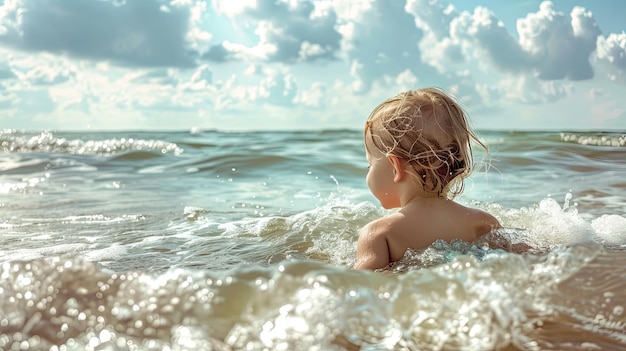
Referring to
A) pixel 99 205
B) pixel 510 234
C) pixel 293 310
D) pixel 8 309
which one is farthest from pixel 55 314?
pixel 99 205

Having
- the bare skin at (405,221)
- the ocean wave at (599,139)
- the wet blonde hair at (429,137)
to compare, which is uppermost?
the wet blonde hair at (429,137)

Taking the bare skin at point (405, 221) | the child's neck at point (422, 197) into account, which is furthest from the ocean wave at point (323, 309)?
the child's neck at point (422, 197)

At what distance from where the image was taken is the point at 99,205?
6027 millimetres

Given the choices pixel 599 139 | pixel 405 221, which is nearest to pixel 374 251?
pixel 405 221

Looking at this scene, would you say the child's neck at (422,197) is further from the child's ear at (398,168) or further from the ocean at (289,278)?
the ocean at (289,278)

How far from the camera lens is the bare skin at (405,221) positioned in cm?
305

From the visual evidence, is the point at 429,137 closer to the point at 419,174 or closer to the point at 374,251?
the point at 419,174

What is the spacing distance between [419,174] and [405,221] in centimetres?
25

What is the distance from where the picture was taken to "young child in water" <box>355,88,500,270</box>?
10.1 feet

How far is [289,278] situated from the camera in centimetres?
218

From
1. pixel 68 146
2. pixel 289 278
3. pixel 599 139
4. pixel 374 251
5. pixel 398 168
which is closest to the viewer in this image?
pixel 289 278

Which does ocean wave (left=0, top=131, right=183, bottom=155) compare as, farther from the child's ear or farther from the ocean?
the child's ear

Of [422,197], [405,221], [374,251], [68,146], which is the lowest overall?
[68,146]

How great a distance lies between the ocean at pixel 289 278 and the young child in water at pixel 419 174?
0.30 feet
